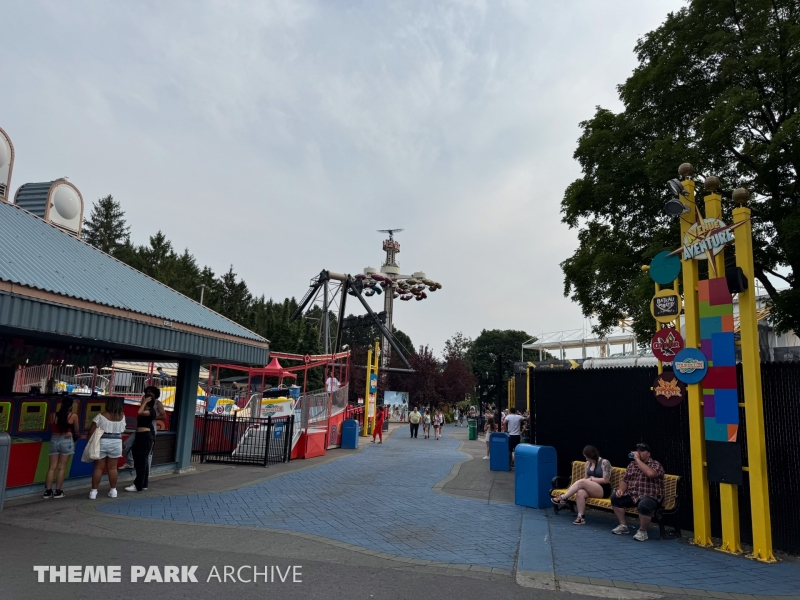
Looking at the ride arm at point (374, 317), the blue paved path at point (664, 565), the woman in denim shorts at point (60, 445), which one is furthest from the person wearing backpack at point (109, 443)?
the ride arm at point (374, 317)

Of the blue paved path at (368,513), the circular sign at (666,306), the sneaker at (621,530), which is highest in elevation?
the circular sign at (666,306)

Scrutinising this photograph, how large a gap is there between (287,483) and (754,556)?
8.22 m

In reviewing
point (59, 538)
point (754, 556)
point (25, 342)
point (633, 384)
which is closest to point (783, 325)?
point (633, 384)

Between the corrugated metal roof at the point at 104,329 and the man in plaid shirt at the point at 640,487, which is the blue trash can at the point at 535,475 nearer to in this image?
the man in plaid shirt at the point at 640,487

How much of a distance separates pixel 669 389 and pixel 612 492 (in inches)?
71.3

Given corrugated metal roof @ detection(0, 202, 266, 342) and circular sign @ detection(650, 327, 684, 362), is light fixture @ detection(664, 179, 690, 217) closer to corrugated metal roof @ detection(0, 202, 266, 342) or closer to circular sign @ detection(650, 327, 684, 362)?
circular sign @ detection(650, 327, 684, 362)

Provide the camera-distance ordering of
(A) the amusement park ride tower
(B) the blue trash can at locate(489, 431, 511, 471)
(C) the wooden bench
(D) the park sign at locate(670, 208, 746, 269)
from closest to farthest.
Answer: (D) the park sign at locate(670, 208, 746, 269)
(C) the wooden bench
(B) the blue trash can at locate(489, 431, 511, 471)
(A) the amusement park ride tower

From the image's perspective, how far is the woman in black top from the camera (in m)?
9.91

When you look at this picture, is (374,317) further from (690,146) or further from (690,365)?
(690,365)

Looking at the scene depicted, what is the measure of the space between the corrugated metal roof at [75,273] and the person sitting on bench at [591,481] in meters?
7.14

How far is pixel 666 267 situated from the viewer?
8.16 metres

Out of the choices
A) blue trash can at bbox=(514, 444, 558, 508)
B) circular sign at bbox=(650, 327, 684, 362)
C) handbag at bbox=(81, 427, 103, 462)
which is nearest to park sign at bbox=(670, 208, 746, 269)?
circular sign at bbox=(650, 327, 684, 362)

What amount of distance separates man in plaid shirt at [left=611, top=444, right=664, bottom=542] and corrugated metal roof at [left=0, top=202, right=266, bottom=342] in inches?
302

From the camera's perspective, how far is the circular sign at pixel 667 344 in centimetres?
781
